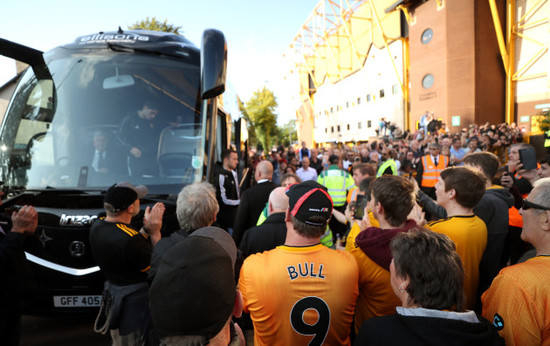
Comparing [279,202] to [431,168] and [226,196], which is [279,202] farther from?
[431,168]

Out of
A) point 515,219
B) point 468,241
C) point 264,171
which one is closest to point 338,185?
point 264,171

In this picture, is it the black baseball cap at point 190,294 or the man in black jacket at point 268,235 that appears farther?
the man in black jacket at point 268,235

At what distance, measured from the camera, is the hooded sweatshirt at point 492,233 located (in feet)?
9.22

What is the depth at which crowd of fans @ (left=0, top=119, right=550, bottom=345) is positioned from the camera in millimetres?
1063

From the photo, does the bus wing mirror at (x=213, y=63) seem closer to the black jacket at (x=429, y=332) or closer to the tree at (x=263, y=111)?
the black jacket at (x=429, y=332)

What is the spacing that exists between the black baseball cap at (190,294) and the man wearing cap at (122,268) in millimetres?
1767

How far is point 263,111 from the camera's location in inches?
1427

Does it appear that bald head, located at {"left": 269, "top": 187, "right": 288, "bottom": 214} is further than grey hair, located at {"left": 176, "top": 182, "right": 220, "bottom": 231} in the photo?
Yes

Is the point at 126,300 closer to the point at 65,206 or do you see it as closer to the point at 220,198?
the point at 65,206

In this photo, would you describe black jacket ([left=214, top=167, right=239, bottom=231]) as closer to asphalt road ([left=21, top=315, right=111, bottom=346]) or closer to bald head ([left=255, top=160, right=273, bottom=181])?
bald head ([left=255, top=160, right=273, bottom=181])

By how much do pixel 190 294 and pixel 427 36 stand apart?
1042 inches

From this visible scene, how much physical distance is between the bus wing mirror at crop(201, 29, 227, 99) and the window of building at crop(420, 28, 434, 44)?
2306 cm

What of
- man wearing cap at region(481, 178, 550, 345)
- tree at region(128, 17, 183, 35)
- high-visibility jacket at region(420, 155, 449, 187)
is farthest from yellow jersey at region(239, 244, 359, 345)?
tree at region(128, 17, 183, 35)

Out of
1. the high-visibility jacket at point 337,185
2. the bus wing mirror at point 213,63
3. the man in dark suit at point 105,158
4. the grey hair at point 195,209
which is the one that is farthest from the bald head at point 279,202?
the high-visibility jacket at point 337,185
